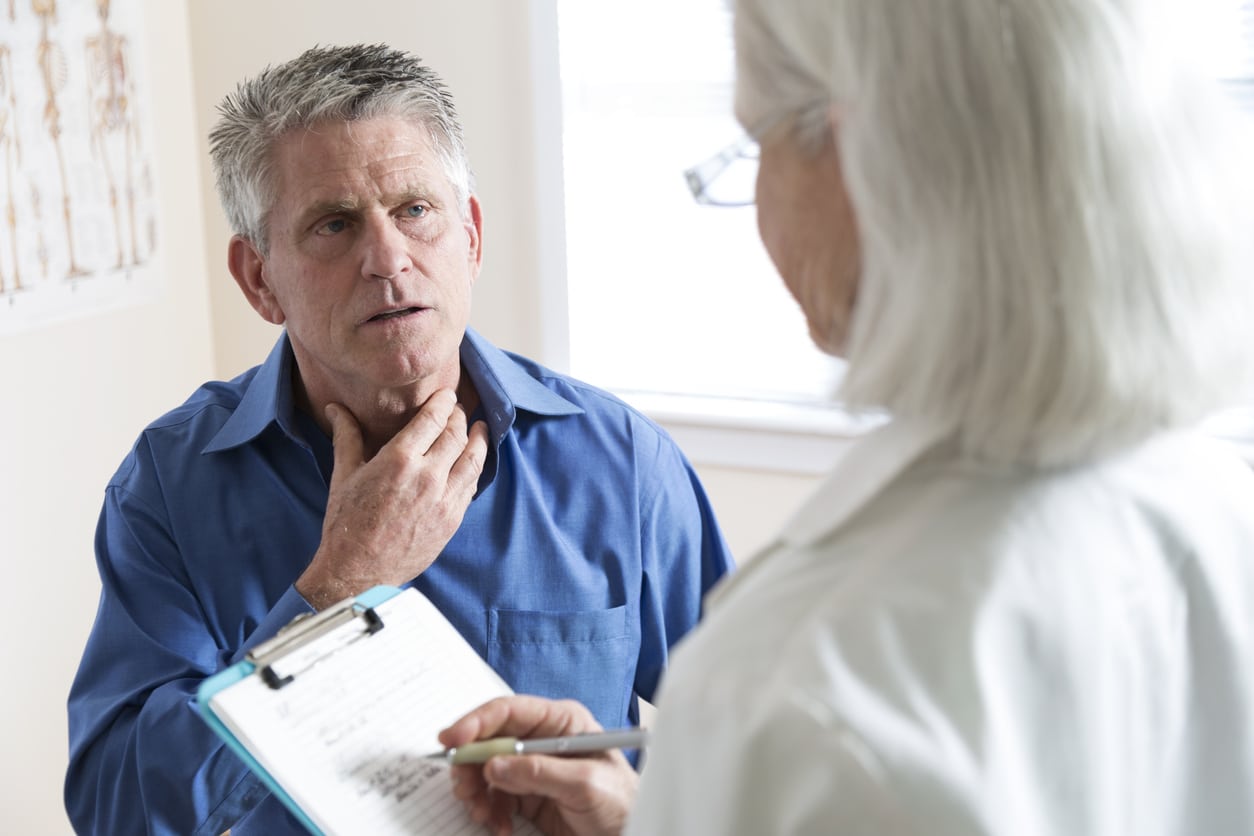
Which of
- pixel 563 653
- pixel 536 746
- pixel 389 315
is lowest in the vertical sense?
pixel 563 653

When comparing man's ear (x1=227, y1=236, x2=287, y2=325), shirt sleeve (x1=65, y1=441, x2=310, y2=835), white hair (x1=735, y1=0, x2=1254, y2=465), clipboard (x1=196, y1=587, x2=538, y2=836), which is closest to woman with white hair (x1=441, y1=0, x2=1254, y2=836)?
white hair (x1=735, y1=0, x2=1254, y2=465)

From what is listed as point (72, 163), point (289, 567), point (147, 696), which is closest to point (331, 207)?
point (289, 567)

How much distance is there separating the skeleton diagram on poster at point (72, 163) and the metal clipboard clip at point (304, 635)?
169 centimetres

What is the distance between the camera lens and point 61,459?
103 inches

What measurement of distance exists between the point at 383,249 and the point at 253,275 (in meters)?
0.24

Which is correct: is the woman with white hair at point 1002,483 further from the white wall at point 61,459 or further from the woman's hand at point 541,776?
the white wall at point 61,459

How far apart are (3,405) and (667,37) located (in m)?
1.63

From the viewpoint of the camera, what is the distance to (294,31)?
9.84ft

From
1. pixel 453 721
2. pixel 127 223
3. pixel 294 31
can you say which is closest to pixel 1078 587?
pixel 453 721

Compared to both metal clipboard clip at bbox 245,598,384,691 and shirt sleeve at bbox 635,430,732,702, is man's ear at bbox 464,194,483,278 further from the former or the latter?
metal clipboard clip at bbox 245,598,384,691

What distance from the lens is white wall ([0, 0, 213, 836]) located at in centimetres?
252

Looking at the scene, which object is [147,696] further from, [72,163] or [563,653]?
[72,163]

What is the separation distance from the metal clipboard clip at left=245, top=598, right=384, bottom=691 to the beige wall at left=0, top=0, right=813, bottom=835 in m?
1.69

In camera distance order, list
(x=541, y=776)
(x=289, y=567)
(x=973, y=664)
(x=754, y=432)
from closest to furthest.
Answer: (x=973, y=664)
(x=541, y=776)
(x=289, y=567)
(x=754, y=432)
